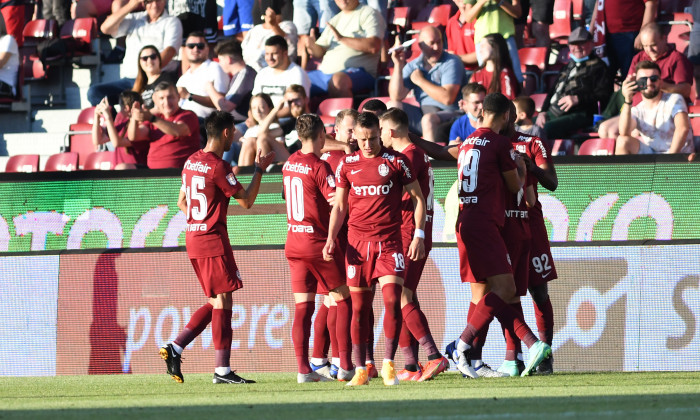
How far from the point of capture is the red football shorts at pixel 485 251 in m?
8.50

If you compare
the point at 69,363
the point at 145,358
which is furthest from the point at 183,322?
the point at 69,363

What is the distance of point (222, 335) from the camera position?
353 inches

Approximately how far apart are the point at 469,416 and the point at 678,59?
7560 millimetres

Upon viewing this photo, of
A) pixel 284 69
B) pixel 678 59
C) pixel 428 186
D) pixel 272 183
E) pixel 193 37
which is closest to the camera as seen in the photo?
pixel 428 186

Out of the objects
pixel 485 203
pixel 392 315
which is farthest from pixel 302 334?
pixel 485 203

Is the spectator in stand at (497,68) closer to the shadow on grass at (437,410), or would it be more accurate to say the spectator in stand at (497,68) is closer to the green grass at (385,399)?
the green grass at (385,399)

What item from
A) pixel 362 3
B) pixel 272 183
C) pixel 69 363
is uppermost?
pixel 362 3

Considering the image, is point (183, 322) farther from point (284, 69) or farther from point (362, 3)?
point (362, 3)

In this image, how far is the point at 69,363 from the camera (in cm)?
1099

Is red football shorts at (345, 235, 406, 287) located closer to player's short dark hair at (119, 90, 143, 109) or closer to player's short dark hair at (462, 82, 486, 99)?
player's short dark hair at (462, 82, 486, 99)

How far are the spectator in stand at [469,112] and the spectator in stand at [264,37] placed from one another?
3684 millimetres

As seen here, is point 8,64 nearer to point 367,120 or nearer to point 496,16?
point 496,16

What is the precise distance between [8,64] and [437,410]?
11286mm

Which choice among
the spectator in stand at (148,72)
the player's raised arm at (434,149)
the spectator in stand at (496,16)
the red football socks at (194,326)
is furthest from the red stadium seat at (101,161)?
the player's raised arm at (434,149)
